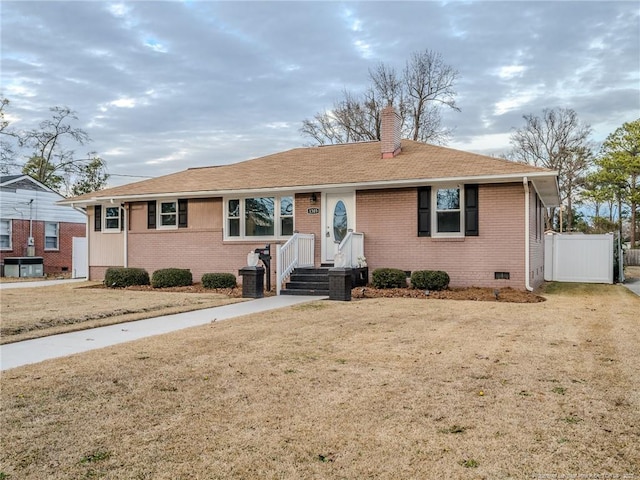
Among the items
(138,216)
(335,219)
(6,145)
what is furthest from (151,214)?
(6,145)

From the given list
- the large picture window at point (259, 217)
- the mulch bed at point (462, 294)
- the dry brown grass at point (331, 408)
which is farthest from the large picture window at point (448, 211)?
the dry brown grass at point (331, 408)

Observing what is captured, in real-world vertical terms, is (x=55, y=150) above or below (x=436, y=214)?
above

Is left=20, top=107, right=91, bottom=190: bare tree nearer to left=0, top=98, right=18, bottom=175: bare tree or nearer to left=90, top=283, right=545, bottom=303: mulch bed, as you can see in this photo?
left=0, top=98, right=18, bottom=175: bare tree

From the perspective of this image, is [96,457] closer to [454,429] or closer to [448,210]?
[454,429]

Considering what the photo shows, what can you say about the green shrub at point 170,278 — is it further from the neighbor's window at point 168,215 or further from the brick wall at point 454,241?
the brick wall at point 454,241

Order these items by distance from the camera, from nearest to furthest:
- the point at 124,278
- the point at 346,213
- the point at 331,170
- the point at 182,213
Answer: the point at 346,213 → the point at 124,278 → the point at 331,170 → the point at 182,213

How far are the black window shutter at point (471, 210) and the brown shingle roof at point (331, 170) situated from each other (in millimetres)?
554

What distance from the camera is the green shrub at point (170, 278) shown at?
51.3ft

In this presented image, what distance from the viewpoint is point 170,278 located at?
51.5ft

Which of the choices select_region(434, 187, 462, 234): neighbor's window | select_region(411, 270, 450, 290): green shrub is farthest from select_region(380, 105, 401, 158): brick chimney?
select_region(411, 270, 450, 290): green shrub

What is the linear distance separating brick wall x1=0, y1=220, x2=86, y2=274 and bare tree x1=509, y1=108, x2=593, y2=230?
3170cm

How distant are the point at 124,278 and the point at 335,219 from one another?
6812mm

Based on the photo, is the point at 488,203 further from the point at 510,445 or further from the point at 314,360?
the point at 510,445

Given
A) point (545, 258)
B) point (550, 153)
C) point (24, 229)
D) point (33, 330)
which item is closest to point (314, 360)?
point (33, 330)
